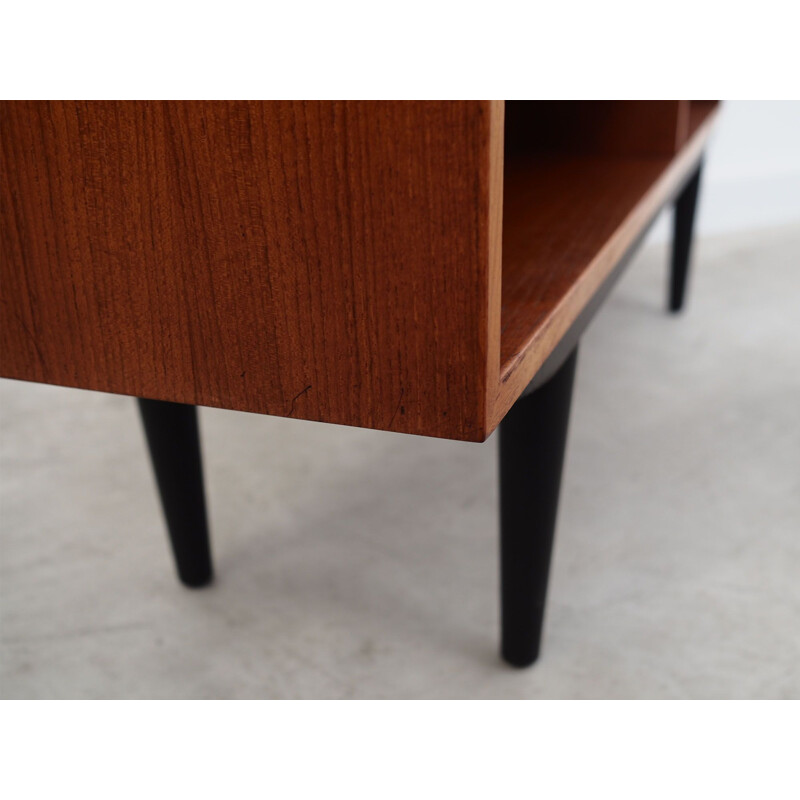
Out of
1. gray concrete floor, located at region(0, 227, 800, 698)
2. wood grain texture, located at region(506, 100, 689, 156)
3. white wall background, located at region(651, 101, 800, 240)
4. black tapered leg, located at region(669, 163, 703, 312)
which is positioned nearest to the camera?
gray concrete floor, located at region(0, 227, 800, 698)

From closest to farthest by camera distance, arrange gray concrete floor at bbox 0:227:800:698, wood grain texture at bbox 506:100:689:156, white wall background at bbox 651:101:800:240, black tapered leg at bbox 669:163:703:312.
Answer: gray concrete floor at bbox 0:227:800:698 → wood grain texture at bbox 506:100:689:156 → black tapered leg at bbox 669:163:703:312 → white wall background at bbox 651:101:800:240

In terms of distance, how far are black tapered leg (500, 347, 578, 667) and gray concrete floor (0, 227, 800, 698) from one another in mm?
54

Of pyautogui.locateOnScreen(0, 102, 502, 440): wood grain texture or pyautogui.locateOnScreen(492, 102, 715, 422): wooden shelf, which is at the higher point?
pyautogui.locateOnScreen(0, 102, 502, 440): wood grain texture

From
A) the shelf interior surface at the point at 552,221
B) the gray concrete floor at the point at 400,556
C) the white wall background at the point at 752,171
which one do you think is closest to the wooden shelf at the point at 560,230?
the shelf interior surface at the point at 552,221

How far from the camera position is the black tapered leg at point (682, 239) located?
5.13 ft

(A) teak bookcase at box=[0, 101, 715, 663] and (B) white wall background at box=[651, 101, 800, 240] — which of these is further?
(B) white wall background at box=[651, 101, 800, 240]

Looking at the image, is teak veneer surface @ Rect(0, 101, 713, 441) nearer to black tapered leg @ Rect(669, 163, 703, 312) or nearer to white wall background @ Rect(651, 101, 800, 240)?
black tapered leg @ Rect(669, 163, 703, 312)

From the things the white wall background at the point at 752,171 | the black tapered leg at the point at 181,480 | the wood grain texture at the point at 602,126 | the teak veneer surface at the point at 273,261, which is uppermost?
the teak veneer surface at the point at 273,261

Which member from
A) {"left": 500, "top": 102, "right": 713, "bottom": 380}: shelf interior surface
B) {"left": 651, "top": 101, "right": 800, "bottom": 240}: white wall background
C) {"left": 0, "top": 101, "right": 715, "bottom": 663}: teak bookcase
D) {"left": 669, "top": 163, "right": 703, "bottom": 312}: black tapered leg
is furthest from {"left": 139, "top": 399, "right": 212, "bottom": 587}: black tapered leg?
{"left": 651, "top": 101, "right": 800, "bottom": 240}: white wall background

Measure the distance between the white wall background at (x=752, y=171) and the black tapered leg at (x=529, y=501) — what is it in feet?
5.93

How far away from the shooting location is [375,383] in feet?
1.57

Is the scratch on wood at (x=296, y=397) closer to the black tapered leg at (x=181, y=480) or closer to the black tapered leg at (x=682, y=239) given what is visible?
the black tapered leg at (x=181, y=480)

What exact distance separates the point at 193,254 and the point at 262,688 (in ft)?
1.51

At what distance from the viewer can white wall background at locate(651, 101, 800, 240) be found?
238cm
